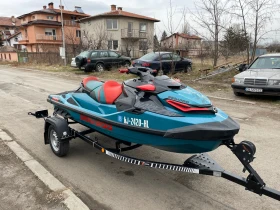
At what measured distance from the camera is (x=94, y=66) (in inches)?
700

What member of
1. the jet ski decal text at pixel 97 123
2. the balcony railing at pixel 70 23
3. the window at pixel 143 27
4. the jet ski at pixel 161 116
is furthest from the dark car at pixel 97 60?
the balcony railing at pixel 70 23

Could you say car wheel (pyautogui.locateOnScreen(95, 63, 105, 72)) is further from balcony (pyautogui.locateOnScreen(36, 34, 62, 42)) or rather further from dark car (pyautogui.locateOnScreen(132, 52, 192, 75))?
balcony (pyautogui.locateOnScreen(36, 34, 62, 42))

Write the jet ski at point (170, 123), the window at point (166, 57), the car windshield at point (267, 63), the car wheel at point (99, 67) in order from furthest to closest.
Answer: the car wheel at point (99, 67), the window at point (166, 57), the car windshield at point (267, 63), the jet ski at point (170, 123)

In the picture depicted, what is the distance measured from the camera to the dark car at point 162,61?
14.6 meters

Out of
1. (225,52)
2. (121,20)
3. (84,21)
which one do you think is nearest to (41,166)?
(225,52)

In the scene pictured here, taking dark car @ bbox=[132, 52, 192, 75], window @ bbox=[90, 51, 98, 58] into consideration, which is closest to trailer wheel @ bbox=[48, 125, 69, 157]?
dark car @ bbox=[132, 52, 192, 75]

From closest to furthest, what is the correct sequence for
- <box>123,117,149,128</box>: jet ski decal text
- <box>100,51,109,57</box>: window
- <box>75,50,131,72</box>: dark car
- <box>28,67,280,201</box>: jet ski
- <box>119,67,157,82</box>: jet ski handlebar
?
1. <box>28,67,280,201</box>: jet ski
2. <box>123,117,149,128</box>: jet ski decal text
3. <box>119,67,157,82</box>: jet ski handlebar
4. <box>75,50,131,72</box>: dark car
5. <box>100,51,109,57</box>: window

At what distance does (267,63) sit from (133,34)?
113ft

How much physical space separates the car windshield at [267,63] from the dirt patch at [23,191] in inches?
336

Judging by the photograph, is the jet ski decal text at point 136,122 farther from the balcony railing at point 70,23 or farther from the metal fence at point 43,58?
the balcony railing at point 70,23

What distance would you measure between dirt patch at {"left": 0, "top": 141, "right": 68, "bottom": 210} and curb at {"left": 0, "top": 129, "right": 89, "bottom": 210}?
0.06 meters

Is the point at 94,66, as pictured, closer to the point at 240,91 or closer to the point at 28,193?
the point at 240,91

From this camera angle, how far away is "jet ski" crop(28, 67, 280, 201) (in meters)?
2.62

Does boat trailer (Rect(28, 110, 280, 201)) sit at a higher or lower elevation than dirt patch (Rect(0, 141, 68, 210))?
higher
